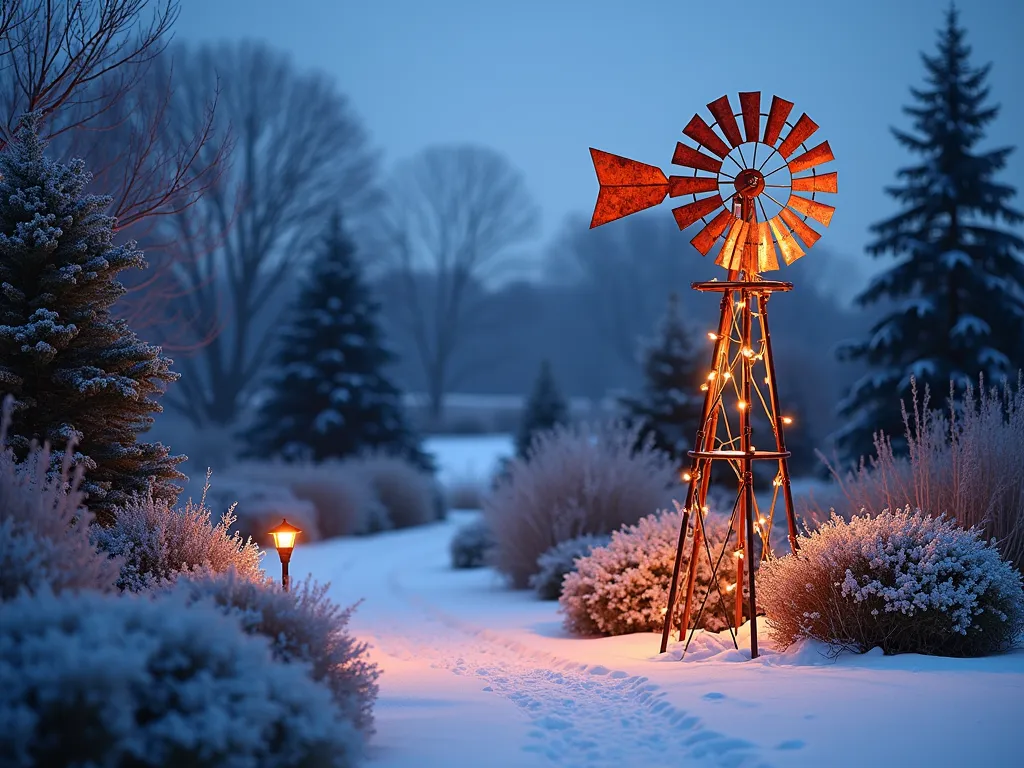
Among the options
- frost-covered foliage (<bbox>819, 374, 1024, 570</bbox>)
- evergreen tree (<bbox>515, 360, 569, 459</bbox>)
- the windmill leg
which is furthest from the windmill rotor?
evergreen tree (<bbox>515, 360, 569, 459</bbox>)

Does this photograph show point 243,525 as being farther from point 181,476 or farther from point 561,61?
point 561,61

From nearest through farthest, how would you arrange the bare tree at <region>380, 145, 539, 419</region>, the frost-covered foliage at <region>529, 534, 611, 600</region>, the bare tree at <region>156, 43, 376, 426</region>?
1. the frost-covered foliage at <region>529, 534, 611, 600</region>
2. the bare tree at <region>156, 43, 376, 426</region>
3. the bare tree at <region>380, 145, 539, 419</region>

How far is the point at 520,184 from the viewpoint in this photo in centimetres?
3472

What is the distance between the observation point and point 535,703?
187 inches

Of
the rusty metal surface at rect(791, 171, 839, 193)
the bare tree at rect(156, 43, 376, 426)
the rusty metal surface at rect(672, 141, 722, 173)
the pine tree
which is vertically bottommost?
the pine tree

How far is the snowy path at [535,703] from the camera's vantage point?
381 cm

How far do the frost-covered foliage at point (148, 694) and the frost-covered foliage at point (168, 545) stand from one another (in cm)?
178

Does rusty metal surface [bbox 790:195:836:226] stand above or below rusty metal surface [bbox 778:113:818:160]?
below

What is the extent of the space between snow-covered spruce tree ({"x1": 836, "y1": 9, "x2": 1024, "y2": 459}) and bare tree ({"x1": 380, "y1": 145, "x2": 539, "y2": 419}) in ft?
69.6

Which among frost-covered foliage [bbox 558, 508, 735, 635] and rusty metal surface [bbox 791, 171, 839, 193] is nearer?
rusty metal surface [bbox 791, 171, 839, 193]

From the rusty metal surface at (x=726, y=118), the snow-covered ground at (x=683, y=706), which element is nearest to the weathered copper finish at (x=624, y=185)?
the rusty metal surface at (x=726, y=118)

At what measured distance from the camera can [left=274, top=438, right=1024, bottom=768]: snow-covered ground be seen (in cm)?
373

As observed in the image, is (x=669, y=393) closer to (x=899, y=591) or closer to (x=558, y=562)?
(x=558, y=562)

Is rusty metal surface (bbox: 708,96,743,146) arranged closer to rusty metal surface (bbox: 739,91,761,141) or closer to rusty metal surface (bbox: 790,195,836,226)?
rusty metal surface (bbox: 739,91,761,141)
